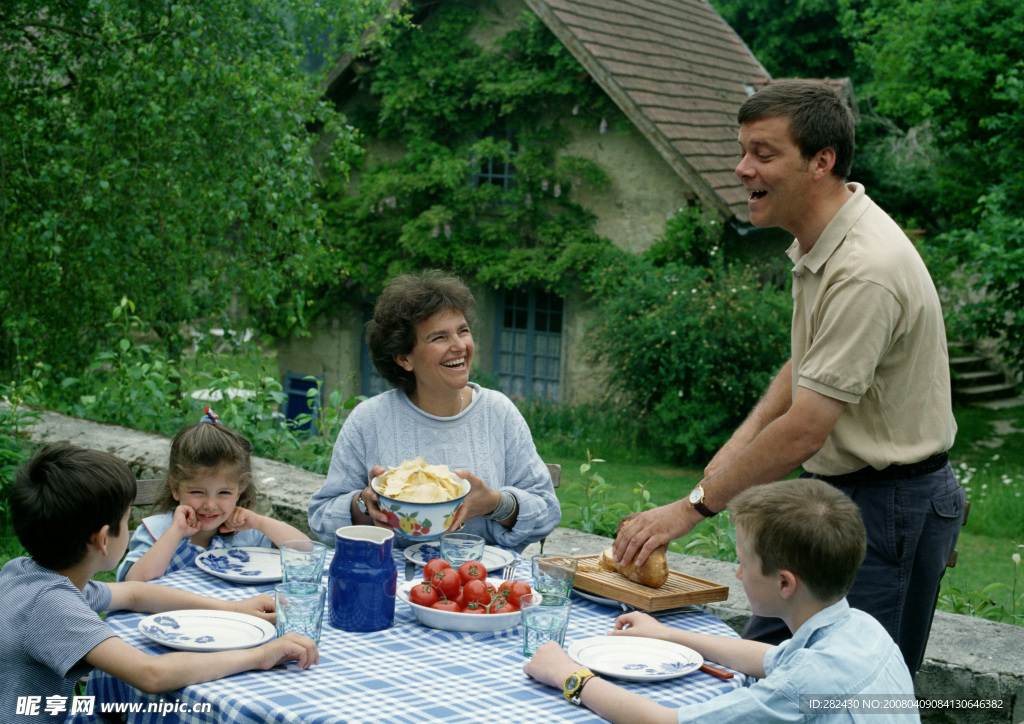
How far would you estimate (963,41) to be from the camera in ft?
38.1

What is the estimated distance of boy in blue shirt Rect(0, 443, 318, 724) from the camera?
80.9 inches

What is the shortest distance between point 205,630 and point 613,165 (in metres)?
10.6

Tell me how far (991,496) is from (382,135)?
29.4 ft

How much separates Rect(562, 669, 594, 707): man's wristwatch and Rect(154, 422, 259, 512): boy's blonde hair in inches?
54.2

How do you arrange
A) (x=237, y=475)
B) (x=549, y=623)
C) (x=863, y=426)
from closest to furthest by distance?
1. (x=549, y=623)
2. (x=863, y=426)
3. (x=237, y=475)

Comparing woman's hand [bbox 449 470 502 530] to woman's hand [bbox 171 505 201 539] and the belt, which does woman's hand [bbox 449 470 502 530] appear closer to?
woman's hand [bbox 171 505 201 539]

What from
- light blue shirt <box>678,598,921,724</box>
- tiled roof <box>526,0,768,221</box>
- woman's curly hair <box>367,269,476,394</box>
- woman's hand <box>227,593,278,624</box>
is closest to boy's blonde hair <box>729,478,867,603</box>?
light blue shirt <box>678,598,921,724</box>


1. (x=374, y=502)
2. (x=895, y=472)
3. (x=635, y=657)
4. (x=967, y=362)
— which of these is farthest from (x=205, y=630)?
(x=967, y=362)

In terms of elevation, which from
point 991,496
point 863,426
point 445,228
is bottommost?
point 991,496

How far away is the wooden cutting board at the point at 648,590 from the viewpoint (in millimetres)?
2525

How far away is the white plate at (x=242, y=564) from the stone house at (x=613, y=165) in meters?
8.92

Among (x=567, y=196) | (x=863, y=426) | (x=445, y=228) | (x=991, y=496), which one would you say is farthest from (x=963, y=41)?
(x=863, y=426)

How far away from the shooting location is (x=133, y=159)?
6.97 metres

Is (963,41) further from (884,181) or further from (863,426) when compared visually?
(863,426)
